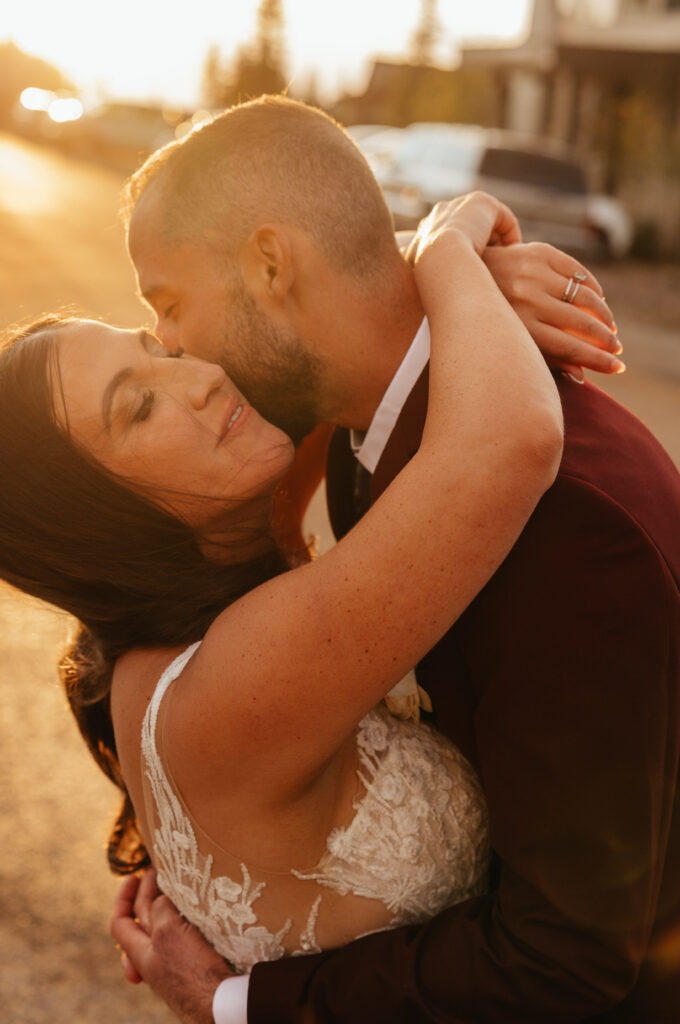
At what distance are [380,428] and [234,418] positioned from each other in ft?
1.21

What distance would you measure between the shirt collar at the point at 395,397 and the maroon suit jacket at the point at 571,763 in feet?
1.65

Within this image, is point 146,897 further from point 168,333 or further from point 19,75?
point 19,75

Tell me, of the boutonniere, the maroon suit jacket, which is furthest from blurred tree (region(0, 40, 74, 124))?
the maroon suit jacket

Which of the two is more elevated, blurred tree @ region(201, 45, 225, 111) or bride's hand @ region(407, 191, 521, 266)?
bride's hand @ region(407, 191, 521, 266)

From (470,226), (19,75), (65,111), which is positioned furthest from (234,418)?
(19,75)

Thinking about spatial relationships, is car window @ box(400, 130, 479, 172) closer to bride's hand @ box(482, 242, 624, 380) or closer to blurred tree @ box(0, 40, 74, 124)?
bride's hand @ box(482, 242, 624, 380)

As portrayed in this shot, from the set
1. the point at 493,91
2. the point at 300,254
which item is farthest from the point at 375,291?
the point at 493,91

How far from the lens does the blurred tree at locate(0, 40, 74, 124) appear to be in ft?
143

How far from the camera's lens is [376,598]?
168cm

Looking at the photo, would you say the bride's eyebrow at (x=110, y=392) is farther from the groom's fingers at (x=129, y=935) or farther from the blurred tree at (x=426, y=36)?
the blurred tree at (x=426, y=36)

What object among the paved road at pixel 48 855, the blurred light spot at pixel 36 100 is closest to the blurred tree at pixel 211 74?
the blurred light spot at pixel 36 100

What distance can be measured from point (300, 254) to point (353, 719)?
1.19 meters

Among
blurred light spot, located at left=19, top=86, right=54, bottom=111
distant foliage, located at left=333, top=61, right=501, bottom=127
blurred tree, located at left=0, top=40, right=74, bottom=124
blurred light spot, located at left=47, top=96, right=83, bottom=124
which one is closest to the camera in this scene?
blurred light spot, located at left=47, top=96, right=83, bottom=124

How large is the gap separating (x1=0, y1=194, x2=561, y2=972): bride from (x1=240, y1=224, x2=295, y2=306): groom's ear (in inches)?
10.5
